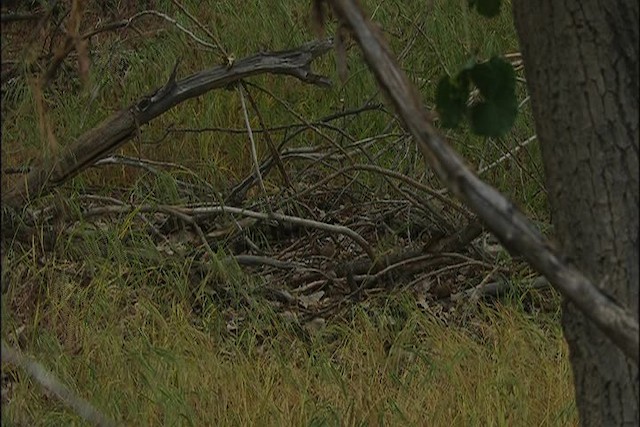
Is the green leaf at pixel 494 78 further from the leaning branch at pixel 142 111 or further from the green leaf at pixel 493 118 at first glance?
the leaning branch at pixel 142 111

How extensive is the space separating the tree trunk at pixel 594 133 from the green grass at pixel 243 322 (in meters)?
1.21

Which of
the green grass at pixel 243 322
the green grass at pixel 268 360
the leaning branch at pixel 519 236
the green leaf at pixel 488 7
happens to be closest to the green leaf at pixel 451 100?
the green leaf at pixel 488 7

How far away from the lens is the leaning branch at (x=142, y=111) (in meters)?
4.00

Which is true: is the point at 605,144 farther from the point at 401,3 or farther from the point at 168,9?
the point at 168,9

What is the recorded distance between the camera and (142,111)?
3.97 m

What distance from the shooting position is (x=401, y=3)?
5715 mm

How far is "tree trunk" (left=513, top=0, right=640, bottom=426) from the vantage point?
1.40 meters

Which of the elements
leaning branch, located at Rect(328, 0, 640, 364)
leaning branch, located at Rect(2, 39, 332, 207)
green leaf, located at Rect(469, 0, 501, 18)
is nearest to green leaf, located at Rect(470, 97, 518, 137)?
green leaf, located at Rect(469, 0, 501, 18)

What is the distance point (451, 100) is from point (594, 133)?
0.58ft

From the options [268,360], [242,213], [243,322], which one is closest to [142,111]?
[242,213]

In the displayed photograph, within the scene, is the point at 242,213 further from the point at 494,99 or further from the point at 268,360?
the point at 494,99

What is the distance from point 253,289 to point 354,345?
55cm

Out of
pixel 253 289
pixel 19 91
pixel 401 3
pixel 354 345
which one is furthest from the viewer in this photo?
pixel 401 3

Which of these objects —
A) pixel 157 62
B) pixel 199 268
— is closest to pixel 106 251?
pixel 199 268
